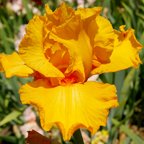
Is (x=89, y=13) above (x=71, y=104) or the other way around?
above

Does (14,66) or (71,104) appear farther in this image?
(14,66)

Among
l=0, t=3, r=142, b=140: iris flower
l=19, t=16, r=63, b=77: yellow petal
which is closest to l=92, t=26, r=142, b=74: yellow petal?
l=0, t=3, r=142, b=140: iris flower

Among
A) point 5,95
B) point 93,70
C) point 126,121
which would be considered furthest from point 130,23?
point 93,70

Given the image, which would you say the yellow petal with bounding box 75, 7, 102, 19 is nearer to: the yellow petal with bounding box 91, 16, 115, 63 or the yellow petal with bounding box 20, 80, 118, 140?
the yellow petal with bounding box 91, 16, 115, 63

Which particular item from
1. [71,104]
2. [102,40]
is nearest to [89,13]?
[102,40]

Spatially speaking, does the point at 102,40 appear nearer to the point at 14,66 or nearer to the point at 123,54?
the point at 123,54

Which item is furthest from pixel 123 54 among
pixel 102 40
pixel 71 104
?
pixel 71 104

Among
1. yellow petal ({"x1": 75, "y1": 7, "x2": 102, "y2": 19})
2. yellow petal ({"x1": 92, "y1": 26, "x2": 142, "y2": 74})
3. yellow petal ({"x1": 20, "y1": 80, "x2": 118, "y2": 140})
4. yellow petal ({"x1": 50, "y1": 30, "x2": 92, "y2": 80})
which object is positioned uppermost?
yellow petal ({"x1": 75, "y1": 7, "x2": 102, "y2": 19})
